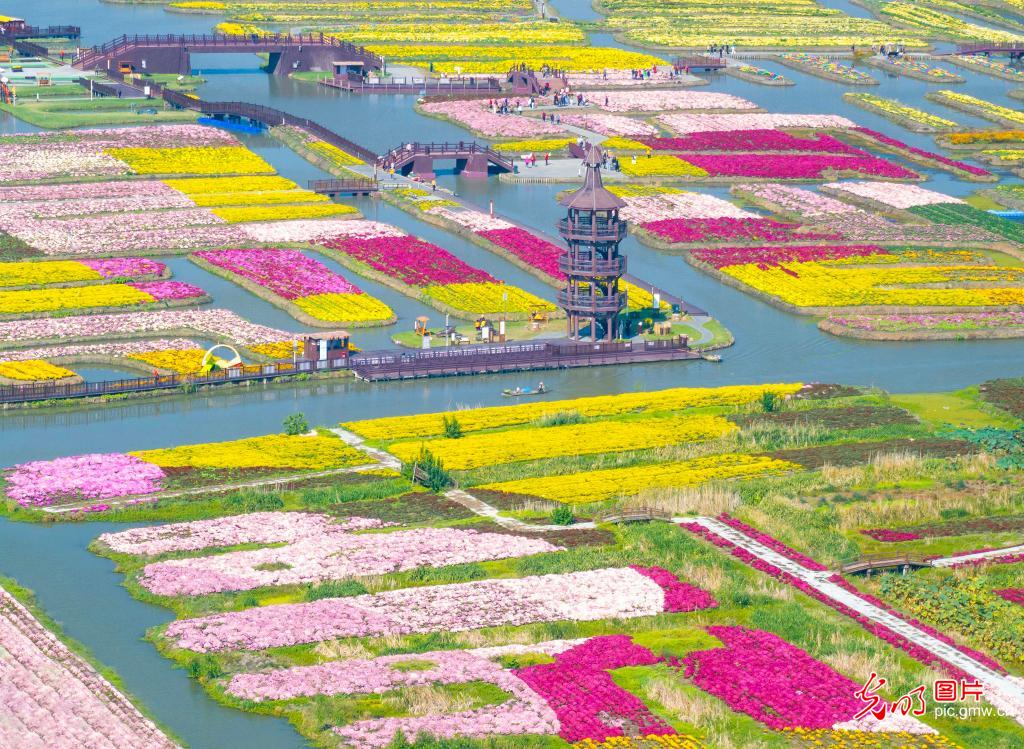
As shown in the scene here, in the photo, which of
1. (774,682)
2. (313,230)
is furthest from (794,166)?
(774,682)

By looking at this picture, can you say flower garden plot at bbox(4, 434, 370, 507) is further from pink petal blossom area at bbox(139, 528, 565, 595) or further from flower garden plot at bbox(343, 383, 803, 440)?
pink petal blossom area at bbox(139, 528, 565, 595)

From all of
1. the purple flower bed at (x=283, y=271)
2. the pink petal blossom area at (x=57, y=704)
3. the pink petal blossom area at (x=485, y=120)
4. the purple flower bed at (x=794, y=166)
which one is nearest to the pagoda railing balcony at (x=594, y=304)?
the purple flower bed at (x=283, y=271)

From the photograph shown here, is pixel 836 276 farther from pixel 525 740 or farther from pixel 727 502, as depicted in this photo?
pixel 525 740

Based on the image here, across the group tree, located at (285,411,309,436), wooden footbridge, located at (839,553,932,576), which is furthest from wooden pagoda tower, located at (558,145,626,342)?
wooden footbridge, located at (839,553,932,576)

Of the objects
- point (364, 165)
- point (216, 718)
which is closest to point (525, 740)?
point (216, 718)

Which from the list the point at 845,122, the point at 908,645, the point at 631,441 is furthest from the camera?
the point at 845,122

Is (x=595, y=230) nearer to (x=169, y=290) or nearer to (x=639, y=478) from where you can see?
(x=639, y=478)

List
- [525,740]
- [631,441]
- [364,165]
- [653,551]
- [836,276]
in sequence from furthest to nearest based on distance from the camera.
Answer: [364,165]
[836,276]
[631,441]
[653,551]
[525,740]

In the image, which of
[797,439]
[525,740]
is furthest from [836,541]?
[525,740]

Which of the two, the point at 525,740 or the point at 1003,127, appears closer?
the point at 525,740
